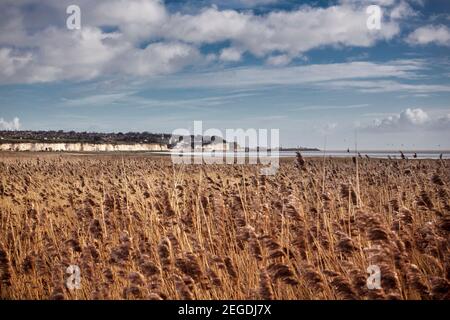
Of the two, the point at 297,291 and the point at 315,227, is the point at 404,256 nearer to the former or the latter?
the point at 297,291

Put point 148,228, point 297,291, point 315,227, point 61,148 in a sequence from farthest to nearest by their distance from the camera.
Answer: point 61,148, point 148,228, point 315,227, point 297,291

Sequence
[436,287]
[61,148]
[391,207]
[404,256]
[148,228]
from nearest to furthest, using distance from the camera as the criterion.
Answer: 1. [436,287]
2. [404,256]
3. [391,207]
4. [148,228]
5. [61,148]

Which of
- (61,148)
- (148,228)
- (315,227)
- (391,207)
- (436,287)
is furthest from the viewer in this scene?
(61,148)

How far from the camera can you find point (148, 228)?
7734 millimetres

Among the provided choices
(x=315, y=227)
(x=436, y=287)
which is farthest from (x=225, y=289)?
(x=436, y=287)

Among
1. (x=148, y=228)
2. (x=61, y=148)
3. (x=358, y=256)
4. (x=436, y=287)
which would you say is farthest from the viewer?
(x=61, y=148)

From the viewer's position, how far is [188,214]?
24.1 feet
